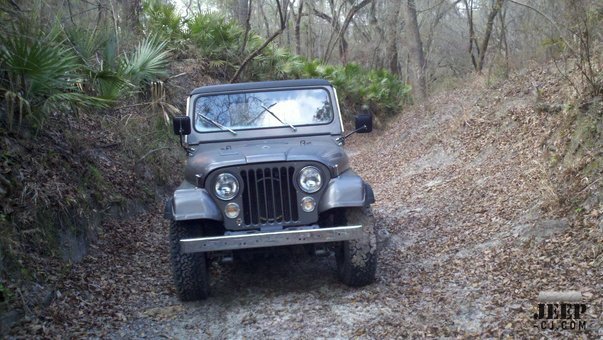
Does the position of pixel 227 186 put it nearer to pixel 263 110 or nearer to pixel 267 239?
pixel 267 239

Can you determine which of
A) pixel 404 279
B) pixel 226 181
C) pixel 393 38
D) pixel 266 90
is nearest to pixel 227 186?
pixel 226 181

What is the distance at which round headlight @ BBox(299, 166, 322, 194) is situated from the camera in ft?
17.8

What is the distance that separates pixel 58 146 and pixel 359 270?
390cm

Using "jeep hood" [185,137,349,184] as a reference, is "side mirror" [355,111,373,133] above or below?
above

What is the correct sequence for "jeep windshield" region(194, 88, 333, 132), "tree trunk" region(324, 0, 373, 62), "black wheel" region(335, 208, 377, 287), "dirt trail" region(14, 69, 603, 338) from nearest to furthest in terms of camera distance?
"dirt trail" region(14, 69, 603, 338) → "black wheel" region(335, 208, 377, 287) → "jeep windshield" region(194, 88, 333, 132) → "tree trunk" region(324, 0, 373, 62)

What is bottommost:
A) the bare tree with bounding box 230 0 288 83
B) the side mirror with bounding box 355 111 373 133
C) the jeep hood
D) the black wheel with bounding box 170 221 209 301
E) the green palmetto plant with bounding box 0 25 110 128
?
the black wheel with bounding box 170 221 209 301

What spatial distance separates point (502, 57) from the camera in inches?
540

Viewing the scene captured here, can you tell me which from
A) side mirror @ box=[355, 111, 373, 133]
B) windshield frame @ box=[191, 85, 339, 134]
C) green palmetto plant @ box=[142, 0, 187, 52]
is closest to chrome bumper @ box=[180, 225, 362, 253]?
windshield frame @ box=[191, 85, 339, 134]

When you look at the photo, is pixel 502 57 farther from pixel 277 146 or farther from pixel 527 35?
pixel 277 146

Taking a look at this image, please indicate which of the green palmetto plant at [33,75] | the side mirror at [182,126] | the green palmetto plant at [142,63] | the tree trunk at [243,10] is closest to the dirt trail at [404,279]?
the side mirror at [182,126]

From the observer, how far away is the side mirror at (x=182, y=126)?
6.57 m

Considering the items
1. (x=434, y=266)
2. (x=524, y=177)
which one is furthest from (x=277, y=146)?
(x=524, y=177)

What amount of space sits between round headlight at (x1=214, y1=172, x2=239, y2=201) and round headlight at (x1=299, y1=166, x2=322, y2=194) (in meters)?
0.55

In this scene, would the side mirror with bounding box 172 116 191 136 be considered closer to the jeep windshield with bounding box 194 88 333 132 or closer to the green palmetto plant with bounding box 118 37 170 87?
the jeep windshield with bounding box 194 88 333 132
